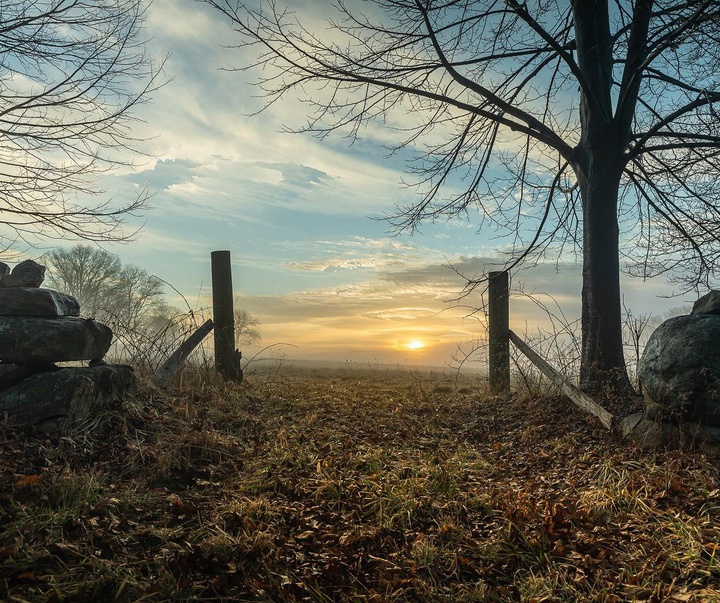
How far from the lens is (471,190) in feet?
31.0

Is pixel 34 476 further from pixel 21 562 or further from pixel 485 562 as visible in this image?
pixel 485 562

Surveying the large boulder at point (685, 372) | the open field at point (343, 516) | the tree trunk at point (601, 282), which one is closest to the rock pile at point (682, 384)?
the large boulder at point (685, 372)

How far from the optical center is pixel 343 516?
428 cm

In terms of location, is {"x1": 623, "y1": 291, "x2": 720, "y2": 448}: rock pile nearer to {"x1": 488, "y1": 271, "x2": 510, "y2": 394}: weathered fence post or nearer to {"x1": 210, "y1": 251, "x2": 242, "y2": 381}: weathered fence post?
{"x1": 488, "y1": 271, "x2": 510, "y2": 394}: weathered fence post

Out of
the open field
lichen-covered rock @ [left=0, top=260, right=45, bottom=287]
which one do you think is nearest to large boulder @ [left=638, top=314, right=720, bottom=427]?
the open field

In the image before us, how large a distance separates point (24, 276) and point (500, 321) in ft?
24.5

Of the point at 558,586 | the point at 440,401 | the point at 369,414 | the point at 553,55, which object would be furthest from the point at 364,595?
the point at 553,55

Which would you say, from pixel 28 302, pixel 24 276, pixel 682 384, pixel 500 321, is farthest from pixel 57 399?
pixel 500 321

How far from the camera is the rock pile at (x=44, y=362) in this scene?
18.7 ft

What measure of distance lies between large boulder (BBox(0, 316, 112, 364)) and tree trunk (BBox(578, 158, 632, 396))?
22.3 feet

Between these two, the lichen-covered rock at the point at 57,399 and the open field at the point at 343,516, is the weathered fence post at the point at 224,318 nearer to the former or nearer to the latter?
the open field at the point at 343,516

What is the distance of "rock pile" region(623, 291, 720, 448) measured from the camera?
540cm

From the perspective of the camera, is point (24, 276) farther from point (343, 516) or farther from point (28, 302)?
point (343, 516)

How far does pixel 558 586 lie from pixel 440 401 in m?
5.59
